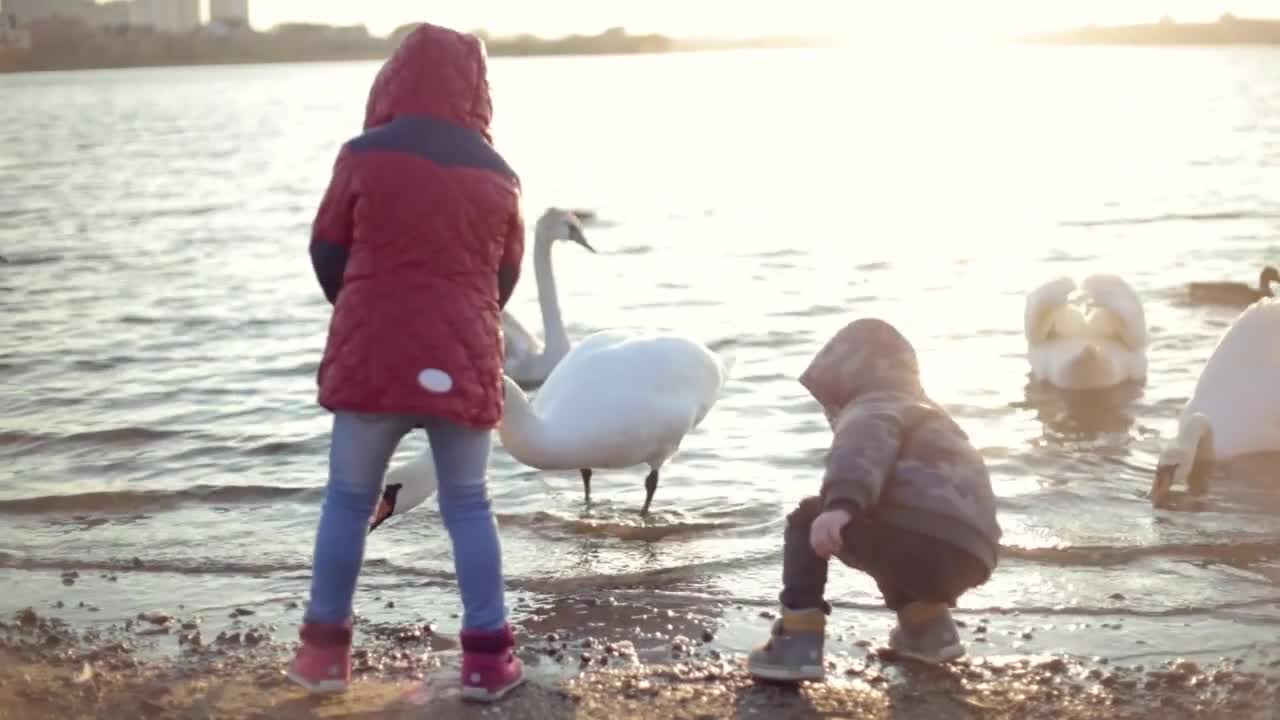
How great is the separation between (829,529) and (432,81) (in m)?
1.48

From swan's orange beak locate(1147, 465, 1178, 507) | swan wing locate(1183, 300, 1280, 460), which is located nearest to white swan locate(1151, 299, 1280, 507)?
swan wing locate(1183, 300, 1280, 460)

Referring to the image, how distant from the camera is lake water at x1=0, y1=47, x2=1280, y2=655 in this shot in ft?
19.8

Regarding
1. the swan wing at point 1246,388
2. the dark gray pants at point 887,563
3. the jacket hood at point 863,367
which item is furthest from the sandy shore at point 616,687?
the swan wing at point 1246,388

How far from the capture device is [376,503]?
4.57 meters

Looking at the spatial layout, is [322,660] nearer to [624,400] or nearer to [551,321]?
[624,400]

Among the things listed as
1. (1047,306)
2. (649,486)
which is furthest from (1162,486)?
(1047,306)

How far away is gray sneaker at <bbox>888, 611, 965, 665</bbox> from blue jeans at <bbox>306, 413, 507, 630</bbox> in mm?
1121

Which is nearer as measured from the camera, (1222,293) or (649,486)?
(649,486)

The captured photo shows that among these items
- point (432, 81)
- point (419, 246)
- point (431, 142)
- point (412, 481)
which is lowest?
point (412, 481)

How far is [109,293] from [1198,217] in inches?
494

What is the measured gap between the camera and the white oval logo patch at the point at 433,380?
4293mm

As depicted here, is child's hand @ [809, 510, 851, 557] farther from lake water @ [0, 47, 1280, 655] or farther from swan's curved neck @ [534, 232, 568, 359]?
swan's curved neck @ [534, 232, 568, 359]

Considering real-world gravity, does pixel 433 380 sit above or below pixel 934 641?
above

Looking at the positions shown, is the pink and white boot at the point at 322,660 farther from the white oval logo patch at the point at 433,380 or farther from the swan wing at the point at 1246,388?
the swan wing at the point at 1246,388
